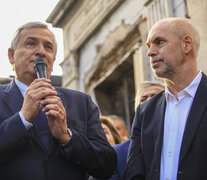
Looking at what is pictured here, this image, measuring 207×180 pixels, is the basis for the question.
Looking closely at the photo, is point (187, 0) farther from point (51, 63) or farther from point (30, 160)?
point (30, 160)

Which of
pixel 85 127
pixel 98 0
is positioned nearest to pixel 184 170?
pixel 85 127

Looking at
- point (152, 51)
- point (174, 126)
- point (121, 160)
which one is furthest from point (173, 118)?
point (121, 160)

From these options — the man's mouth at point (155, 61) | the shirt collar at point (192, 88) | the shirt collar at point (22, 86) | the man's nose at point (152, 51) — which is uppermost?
the man's nose at point (152, 51)

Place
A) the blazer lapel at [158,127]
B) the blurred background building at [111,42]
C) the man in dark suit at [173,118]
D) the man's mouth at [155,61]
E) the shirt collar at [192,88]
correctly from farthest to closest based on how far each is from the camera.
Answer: the blurred background building at [111,42] < the man's mouth at [155,61] < the shirt collar at [192,88] < the blazer lapel at [158,127] < the man in dark suit at [173,118]

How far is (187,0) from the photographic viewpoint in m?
5.29

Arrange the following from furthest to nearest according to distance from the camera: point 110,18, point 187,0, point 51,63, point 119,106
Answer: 1. point 119,106
2. point 110,18
3. point 187,0
4. point 51,63

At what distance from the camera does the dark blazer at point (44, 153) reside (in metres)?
2.27

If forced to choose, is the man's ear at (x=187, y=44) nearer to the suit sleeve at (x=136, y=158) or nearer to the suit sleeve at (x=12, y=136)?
the suit sleeve at (x=136, y=158)

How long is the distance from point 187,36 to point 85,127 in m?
0.98

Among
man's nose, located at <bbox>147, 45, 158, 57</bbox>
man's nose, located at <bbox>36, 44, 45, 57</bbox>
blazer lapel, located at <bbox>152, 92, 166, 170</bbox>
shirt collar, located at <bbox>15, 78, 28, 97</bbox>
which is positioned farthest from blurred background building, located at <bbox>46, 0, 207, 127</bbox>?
shirt collar, located at <bbox>15, 78, 28, 97</bbox>

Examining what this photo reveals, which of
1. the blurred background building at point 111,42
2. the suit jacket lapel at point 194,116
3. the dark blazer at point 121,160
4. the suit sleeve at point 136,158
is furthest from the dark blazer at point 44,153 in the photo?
the blurred background building at point 111,42

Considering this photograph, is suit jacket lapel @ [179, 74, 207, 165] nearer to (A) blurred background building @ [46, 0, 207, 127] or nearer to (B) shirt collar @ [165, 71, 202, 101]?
(B) shirt collar @ [165, 71, 202, 101]

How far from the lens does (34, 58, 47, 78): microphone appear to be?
2.38 meters

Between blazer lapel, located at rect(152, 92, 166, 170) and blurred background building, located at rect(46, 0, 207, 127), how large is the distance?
2.38 metres
